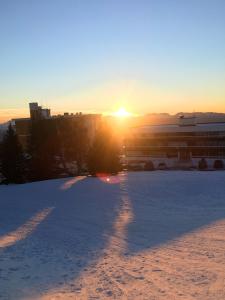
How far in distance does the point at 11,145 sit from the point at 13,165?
2119 millimetres

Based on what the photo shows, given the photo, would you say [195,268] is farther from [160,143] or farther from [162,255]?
[160,143]

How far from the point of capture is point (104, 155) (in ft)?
106

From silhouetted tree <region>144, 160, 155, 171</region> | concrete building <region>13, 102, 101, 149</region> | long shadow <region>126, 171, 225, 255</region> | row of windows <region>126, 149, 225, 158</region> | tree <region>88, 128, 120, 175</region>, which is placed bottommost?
silhouetted tree <region>144, 160, 155, 171</region>

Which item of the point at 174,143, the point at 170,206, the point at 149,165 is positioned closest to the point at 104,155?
the point at 170,206

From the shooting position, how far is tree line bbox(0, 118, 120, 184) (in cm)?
→ 3275

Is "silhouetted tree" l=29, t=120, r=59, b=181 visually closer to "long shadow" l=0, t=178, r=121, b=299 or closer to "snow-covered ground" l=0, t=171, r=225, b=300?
"long shadow" l=0, t=178, r=121, b=299

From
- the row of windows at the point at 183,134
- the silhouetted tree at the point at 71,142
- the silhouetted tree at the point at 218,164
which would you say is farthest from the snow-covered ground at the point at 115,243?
the row of windows at the point at 183,134

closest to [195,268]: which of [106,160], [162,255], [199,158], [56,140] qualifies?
[162,255]

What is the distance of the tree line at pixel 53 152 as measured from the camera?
107 feet

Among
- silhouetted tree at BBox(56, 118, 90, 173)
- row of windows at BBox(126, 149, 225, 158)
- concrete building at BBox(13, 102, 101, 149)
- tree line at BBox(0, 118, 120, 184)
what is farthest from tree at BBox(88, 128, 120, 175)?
concrete building at BBox(13, 102, 101, 149)

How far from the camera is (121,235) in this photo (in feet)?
44.7

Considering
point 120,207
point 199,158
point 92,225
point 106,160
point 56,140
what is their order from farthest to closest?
point 199,158
point 56,140
point 106,160
point 120,207
point 92,225

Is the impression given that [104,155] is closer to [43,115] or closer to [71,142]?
[71,142]

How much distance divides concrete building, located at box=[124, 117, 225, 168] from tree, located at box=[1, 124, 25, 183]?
30.8 metres
